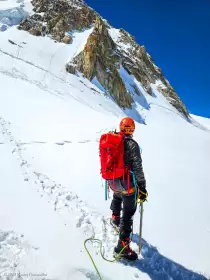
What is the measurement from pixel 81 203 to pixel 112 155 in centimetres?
194

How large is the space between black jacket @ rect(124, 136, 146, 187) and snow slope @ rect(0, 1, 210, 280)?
4.40 feet

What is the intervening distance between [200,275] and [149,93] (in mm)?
48314

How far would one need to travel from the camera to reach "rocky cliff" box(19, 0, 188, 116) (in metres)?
37.3

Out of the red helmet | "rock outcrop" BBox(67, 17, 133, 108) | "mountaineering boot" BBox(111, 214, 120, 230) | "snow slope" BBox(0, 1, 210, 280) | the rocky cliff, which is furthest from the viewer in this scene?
the rocky cliff

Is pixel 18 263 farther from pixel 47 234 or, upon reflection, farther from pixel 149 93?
pixel 149 93

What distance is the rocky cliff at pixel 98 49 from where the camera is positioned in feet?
122

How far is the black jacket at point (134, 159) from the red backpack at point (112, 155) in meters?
0.10

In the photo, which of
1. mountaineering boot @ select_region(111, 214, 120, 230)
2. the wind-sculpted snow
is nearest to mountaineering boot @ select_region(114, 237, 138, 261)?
the wind-sculpted snow

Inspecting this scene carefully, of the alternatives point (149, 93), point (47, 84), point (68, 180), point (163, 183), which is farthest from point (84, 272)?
point (149, 93)

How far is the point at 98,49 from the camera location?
39.8m

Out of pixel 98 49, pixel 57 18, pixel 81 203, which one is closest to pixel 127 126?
pixel 81 203

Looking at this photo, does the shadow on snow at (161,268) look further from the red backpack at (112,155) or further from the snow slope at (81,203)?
the red backpack at (112,155)

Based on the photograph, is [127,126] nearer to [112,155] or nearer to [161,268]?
[112,155]

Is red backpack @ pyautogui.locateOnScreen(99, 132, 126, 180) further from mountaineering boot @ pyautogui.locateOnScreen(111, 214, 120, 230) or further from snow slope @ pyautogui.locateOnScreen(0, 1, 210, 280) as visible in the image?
snow slope @ pyautogui.locateOnScreen(0, 1, 210, 280)
